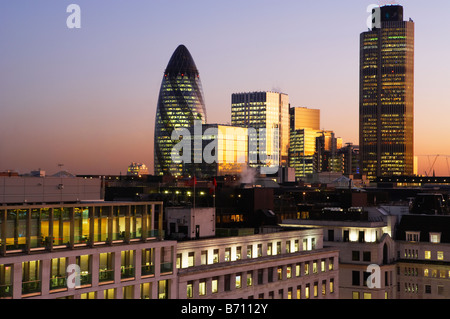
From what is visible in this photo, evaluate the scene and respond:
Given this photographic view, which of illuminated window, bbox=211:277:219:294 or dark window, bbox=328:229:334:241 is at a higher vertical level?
dark window, bbox=328:229:334:241

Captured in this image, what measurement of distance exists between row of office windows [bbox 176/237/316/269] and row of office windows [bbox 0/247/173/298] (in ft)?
18.4

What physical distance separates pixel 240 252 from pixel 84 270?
28.3m

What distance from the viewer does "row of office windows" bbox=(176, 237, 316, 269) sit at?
238 ft

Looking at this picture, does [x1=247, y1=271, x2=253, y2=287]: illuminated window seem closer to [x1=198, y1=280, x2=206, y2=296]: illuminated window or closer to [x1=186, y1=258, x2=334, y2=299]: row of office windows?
[x1=186, y1=258, x2=334, y2=299]: row of office windows

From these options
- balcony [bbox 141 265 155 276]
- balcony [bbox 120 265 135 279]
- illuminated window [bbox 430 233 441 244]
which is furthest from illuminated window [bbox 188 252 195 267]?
illuminated window [bbox 430 233 441 244]

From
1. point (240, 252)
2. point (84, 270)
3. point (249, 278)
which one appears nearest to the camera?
point (84, 270)

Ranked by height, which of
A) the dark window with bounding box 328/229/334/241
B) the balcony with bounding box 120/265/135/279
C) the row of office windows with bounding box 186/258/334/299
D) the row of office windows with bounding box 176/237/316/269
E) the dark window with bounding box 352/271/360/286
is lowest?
the dark window with bounding box 352/271/360/286

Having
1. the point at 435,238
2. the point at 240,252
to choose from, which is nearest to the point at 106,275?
the point at 240,252

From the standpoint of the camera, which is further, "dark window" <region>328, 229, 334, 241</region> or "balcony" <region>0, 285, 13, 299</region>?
"dark window" <region>328, 229, 334, 241</region>

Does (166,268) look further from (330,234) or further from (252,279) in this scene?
(330,234)

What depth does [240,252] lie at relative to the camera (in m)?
80.8

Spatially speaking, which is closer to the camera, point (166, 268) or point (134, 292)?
point (134, 292)
